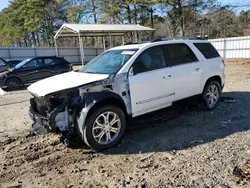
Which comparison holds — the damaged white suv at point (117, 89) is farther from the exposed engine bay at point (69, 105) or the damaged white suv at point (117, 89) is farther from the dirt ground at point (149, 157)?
the dirt ground at point (149, 157)

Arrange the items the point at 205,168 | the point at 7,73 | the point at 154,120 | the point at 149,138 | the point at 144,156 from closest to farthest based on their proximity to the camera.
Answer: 1. the point at 205,168
2. the point at 144,156
3. the point at 149,138
4. the point at 154,120
5. the point at 7,73

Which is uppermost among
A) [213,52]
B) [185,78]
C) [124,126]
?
[213,52]

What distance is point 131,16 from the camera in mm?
31766

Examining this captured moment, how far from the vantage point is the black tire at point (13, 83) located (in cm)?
1205

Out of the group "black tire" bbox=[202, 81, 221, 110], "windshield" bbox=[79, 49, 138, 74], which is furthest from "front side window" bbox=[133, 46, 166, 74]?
"black tire" bbox=[202, 81, 221, 110]

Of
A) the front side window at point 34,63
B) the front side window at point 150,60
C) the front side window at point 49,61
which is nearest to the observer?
the front side window at point 150,60

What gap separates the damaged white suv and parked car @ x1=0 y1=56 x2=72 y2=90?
308 inches

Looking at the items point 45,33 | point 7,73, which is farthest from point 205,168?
point 45,33

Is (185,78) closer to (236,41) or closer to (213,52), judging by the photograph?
(213,52)

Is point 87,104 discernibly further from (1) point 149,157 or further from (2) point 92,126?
(1) point 149,157

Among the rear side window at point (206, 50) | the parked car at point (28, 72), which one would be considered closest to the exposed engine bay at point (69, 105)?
the rear side window at point (206, 50)

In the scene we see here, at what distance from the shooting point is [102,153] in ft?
13.7

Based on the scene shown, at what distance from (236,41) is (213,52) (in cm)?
1632

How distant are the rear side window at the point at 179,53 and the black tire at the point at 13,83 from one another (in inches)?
371
